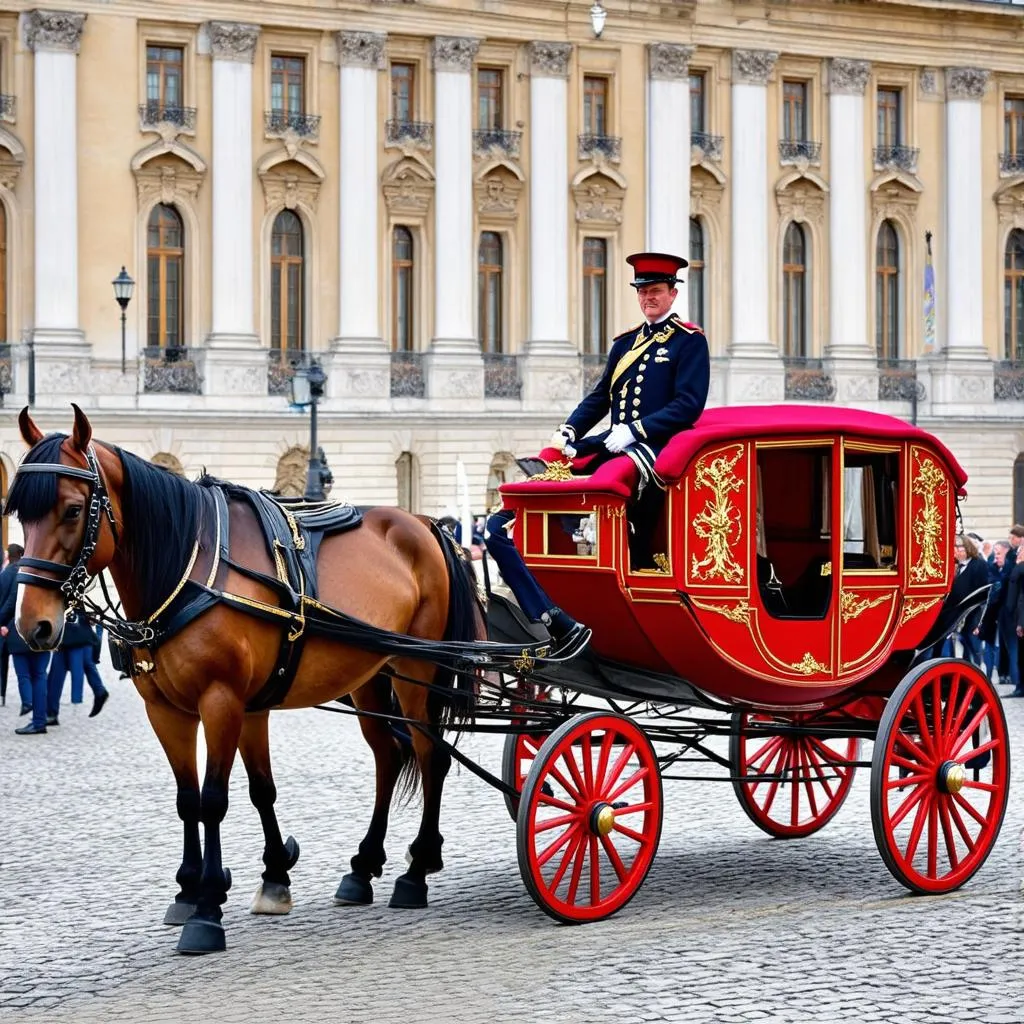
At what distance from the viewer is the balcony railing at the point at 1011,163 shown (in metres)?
41.9

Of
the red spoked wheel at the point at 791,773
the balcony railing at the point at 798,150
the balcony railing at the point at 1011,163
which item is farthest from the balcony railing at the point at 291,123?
the red spoked wheel at the point at 791,773

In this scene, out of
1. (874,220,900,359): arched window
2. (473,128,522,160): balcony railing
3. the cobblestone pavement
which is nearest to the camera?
the cobblestone pavement

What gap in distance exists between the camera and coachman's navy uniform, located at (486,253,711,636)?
24.8ft

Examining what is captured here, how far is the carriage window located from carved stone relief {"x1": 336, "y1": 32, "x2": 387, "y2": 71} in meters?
28.8

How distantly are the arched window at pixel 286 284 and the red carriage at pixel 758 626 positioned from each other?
91.0 ft

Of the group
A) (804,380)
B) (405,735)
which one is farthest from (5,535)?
(405,735)

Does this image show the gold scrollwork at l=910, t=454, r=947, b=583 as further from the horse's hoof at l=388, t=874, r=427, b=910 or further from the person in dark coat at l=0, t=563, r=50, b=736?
the person in dark coat at l=0, t=563, r=50, b=736

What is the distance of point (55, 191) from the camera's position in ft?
111

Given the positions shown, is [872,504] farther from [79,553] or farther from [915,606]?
[79,553]

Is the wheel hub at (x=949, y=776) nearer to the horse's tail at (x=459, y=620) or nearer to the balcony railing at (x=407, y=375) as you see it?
the horse's tail at (x=459, y=620)

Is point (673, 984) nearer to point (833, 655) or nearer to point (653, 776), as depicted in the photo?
point (653, 776)

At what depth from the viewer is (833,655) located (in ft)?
26.3

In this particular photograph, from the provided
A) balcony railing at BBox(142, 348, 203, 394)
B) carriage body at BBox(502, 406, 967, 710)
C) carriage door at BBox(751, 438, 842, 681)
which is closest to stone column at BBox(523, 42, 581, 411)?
balcony railing at BBox(142, 348, 203, 394)

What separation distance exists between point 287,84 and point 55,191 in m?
4.56
